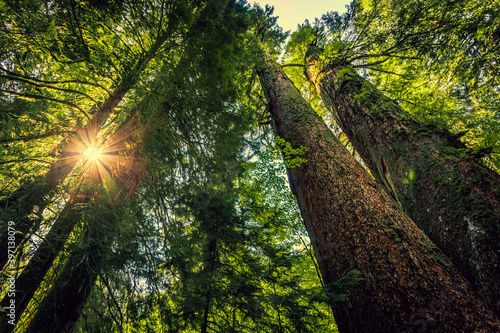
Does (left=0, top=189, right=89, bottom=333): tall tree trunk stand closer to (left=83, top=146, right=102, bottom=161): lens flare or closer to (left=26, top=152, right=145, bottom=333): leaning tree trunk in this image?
(left=26, top=152, right=145, bottom=333): leaning tree trunk

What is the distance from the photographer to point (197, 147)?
414 cm

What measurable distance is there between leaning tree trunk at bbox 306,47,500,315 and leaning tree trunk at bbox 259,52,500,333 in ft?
0.92

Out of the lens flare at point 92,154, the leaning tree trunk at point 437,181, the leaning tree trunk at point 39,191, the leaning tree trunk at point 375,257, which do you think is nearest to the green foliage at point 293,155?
the leaning tree trunk at point 375,257

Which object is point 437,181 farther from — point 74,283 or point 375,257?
point 74,283

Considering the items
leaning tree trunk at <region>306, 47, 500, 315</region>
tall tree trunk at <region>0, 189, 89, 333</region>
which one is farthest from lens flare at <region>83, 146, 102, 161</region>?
leaning tree trunk at <region>306, 47, 500, 315</region>

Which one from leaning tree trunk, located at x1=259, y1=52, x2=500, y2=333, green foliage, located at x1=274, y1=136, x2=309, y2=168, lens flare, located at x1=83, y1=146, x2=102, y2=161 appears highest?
lens flare, located at x1=83, y1=146, x2=102, y2=161

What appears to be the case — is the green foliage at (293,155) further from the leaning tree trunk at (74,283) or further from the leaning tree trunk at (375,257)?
the leaning tree trunk at (74,283)

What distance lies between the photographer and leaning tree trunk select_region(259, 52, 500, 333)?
108 centimetres

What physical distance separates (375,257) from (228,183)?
3212 mm

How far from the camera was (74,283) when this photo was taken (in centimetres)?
223

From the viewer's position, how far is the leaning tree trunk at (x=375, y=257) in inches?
42.4

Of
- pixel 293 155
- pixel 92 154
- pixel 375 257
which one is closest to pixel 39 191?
pixel 92 154

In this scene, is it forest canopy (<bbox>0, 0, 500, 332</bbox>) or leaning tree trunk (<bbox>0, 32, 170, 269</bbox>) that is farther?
leaning tree trunk (<bbox>0, 32, 170, 269</bbox>)

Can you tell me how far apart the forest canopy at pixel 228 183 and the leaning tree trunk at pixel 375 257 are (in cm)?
1
